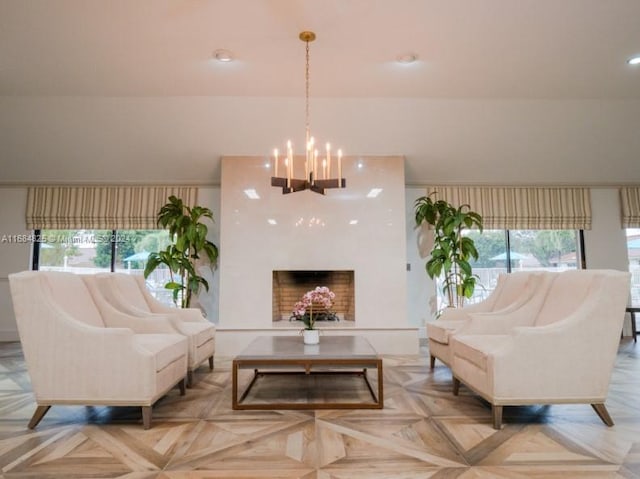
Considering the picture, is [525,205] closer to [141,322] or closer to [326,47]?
[326,47]

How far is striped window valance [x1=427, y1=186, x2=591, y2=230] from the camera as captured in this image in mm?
6387

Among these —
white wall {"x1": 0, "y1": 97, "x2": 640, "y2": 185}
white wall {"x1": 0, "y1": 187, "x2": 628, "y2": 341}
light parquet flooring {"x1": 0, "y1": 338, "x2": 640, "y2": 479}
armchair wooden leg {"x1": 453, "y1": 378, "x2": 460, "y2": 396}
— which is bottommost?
light parquet flooring {"x1": 0, "y1": 338, "x2": 640, "y2": 479}

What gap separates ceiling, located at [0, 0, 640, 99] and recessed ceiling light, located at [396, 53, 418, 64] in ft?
0.17

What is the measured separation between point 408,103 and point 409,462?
4.06 metres

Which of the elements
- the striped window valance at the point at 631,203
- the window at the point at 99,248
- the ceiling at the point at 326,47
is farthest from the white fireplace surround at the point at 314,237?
the striped window valance at the point at 631,203

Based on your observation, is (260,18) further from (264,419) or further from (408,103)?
(264,419)

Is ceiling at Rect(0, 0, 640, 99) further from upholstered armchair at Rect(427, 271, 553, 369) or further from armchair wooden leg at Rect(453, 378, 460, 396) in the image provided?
armchair wooden leg at Rect(453, 378, 460, 396)

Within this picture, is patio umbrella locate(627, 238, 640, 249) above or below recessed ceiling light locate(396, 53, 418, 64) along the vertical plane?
below

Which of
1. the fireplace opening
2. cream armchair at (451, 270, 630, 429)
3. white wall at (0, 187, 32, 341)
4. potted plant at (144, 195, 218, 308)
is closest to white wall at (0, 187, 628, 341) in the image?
white wall at (0, 187, 32, 341)

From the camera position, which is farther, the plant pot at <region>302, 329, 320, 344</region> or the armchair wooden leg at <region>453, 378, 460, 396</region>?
the plant pot at <region>302, 329, 320, 344</region>

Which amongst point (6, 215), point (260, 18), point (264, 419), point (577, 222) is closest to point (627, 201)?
point (577, 222)

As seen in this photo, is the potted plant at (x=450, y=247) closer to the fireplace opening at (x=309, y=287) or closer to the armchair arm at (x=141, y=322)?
the fireplace opening at (x=309, y=287)

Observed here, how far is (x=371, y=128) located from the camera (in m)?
5.29

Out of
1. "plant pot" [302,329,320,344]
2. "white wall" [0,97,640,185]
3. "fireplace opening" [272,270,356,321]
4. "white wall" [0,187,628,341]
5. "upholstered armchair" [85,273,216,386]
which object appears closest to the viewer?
"plant pot" [302,329,320,344]
